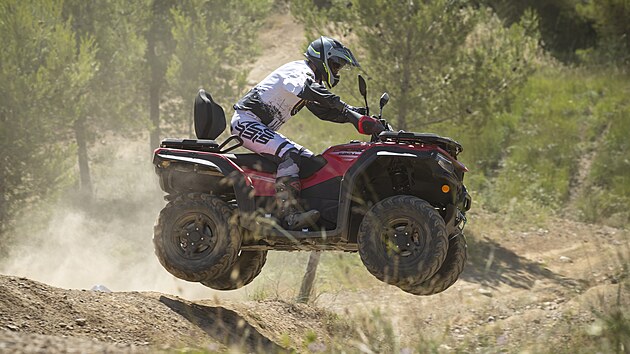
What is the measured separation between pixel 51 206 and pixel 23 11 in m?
4.61

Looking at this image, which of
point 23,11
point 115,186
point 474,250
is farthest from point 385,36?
point 115,186

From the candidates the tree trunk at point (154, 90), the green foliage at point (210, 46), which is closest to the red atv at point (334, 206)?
the green foliage at point (210, 46)

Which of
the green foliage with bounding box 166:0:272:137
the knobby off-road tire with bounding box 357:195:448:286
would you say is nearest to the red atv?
the knobby off-road tire with bounding box 357:195:448:286

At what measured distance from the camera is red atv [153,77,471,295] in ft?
24.7

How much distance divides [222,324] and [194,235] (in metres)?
1.10

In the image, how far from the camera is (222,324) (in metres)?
7.47

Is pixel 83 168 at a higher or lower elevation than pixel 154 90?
lower

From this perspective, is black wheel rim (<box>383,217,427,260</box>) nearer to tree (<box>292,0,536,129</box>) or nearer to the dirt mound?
the dirt mound

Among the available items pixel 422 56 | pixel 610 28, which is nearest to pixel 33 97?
pixel 422 56

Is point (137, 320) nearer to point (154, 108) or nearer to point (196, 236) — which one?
point (196, 236)

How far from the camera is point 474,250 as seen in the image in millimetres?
17391

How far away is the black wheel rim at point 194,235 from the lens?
8.19 metres

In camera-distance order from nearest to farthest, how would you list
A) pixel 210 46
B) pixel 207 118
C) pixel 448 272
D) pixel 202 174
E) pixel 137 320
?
pixel 137 320
pixel 448 272
pixel 202 174
pixel 207 118
pixel 210 46

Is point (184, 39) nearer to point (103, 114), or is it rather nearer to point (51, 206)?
point (103, 114)
